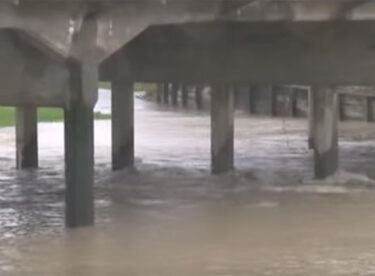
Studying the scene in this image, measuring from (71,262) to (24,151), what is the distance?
978 cm

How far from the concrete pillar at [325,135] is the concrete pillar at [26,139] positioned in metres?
5.83

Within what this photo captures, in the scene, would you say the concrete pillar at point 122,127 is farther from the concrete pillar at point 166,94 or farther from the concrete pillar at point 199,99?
the concrete pillar at point 166,94

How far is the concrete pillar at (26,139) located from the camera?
67.6 feet

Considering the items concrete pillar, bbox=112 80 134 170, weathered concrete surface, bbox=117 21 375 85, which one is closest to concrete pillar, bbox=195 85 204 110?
concrete pillar, bbox=112 80 134 170

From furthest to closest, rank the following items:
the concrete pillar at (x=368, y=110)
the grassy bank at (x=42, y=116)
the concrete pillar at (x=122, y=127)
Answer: the grassy bank at (x=42, y=116), the concrete pillar at (x=368, y=110), the concrete pillar at (x=122, y=127)

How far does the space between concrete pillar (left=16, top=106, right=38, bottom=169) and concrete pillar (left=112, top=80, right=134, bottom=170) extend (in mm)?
1677

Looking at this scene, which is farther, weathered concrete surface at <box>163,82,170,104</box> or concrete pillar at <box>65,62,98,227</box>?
weathered concrete surface at <box>163,82,170,104</box>

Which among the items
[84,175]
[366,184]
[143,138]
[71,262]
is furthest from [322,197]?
[143,138]

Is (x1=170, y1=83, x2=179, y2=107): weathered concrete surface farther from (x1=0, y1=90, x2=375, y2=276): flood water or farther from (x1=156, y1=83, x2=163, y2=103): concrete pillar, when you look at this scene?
(x1=0, y1=90, x2=375, y2=276): flood water

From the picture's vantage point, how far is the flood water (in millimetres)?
11047

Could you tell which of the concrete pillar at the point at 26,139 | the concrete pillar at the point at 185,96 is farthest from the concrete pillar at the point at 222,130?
the concrete pillar at the point at 185,96

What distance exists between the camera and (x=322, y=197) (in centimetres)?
1608

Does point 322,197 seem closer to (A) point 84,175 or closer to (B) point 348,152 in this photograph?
(A) point 84,175

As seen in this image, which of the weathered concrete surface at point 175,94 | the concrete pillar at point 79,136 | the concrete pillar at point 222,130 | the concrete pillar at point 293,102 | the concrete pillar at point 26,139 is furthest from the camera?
the weathered concrete surface at point 175,94
